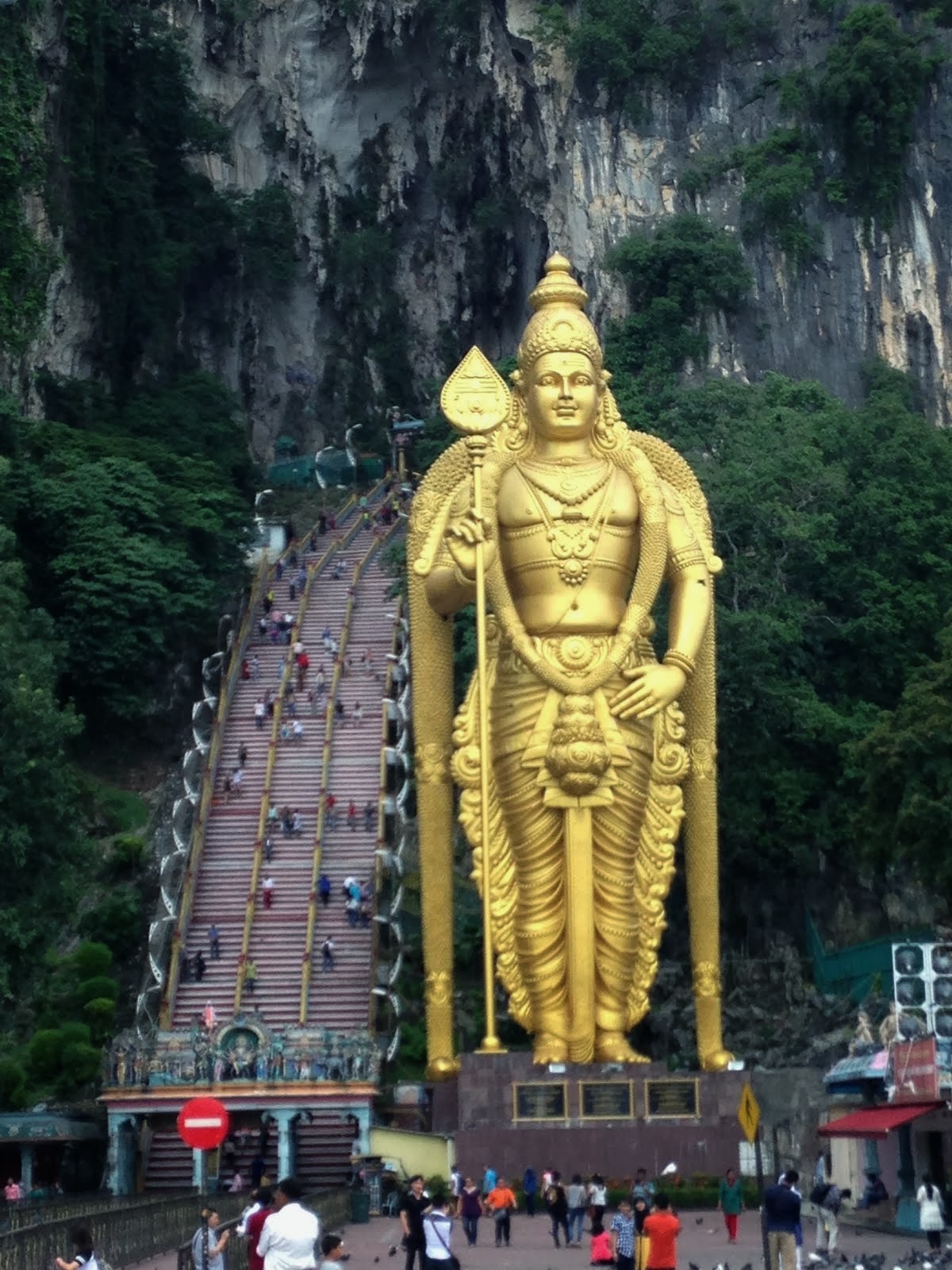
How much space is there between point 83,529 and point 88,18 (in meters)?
10.3

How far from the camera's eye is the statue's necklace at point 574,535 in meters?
21.1

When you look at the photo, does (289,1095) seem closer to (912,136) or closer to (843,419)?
(843,419)

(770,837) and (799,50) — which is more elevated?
(799,50)

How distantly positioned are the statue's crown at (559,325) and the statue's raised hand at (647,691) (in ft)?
9.04

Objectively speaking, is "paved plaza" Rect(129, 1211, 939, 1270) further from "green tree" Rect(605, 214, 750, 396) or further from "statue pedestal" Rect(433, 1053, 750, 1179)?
"green tree" Rect(605, 214, 750, 396)

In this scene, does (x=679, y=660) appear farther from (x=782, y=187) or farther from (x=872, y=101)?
(x=872, y=101)

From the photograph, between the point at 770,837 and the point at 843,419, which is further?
the point at 843,419

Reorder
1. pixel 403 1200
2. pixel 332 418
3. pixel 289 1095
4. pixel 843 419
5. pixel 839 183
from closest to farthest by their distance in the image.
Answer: pixel 403 1200, pixel 289 1095, pixel 843 419, pixel 839 183, pixel 332 418

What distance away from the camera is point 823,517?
2792 centimetres

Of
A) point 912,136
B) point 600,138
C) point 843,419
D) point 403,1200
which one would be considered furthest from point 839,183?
point 403,1200

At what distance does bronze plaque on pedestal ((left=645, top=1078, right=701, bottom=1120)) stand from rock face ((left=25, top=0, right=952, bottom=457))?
1842 centimetres

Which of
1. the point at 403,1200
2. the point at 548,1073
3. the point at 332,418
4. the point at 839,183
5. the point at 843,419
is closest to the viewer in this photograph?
the point at 403,1200

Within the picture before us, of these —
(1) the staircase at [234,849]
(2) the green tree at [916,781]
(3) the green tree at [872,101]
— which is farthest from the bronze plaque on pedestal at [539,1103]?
(3) the green tree at [872,101]

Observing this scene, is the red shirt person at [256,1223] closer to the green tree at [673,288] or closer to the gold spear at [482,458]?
the gold spear at [482,458]
